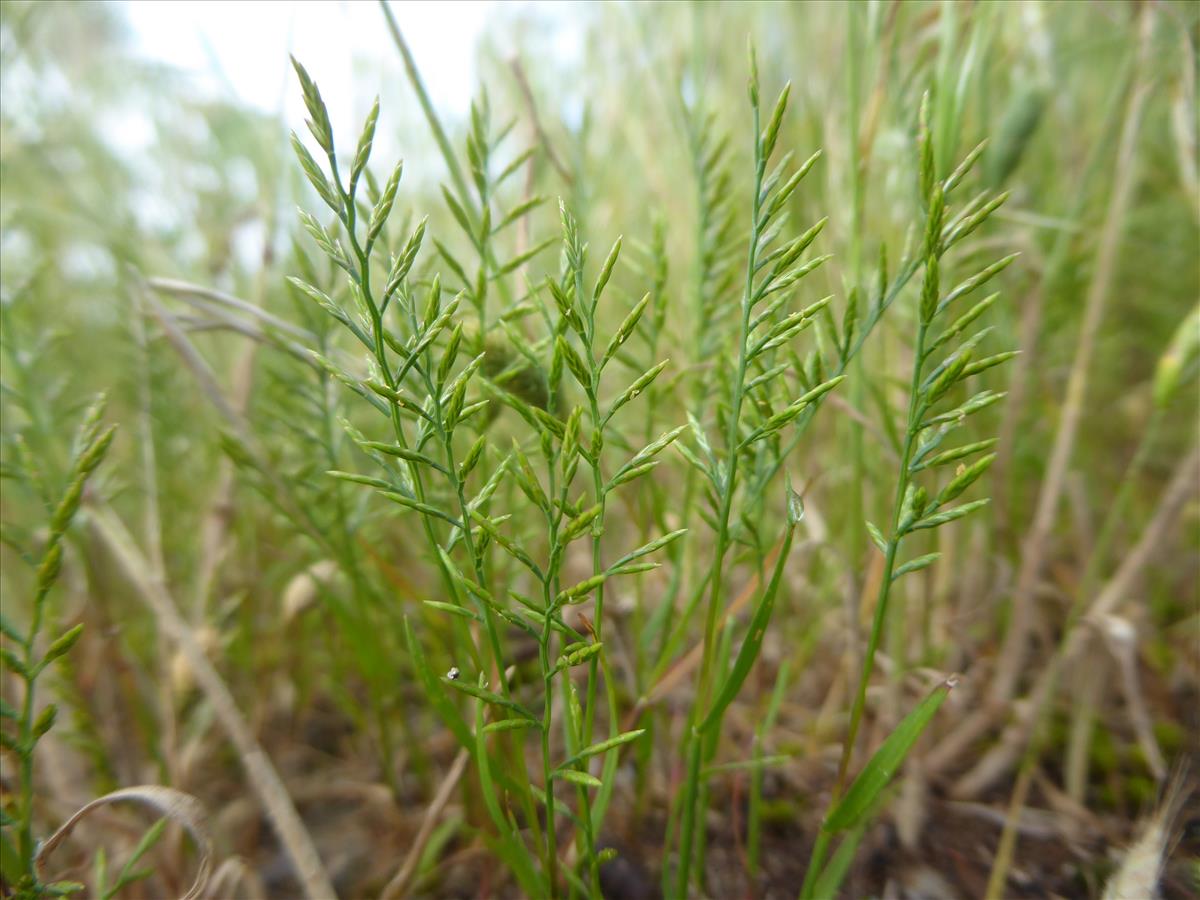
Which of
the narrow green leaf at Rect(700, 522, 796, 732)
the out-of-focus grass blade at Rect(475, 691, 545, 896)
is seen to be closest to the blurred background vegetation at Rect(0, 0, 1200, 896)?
the narrow green leaf at Rect(700, 522, 796, 732)

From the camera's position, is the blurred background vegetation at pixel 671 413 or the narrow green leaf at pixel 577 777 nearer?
the narrow green leaf at pixel 577 777

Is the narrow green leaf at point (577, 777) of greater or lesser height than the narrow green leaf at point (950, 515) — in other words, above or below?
below

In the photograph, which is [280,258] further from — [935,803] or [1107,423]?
[1107,423]

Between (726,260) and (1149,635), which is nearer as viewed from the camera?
(726,260)

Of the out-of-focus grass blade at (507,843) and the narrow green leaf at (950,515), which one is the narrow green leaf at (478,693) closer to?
the out-of-focus grass blade at (507,843)

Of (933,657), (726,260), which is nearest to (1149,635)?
(933,657)

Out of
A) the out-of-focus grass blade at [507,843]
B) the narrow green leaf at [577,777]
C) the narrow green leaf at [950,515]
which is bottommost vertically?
the out-of-focus grass blade at [507,843]

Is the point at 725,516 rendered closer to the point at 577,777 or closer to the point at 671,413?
the point at 577,777

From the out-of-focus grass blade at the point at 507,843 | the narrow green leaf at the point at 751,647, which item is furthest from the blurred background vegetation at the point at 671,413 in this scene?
the out-of-focus grass blade at the point at 507,843
